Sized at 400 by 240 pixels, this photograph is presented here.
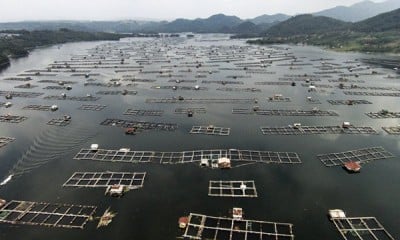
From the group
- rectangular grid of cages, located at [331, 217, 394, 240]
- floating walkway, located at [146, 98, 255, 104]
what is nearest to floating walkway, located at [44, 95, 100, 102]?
floating walkway, located at [146, 98, 255, 104]

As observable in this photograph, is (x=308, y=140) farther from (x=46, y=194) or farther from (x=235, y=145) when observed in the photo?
(x=46, y=194)

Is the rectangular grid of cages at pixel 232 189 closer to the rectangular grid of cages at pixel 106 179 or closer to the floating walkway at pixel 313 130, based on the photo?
the rectangular grid of cages at pixel 106 179

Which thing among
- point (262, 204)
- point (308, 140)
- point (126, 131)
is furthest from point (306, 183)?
point (126, 131)

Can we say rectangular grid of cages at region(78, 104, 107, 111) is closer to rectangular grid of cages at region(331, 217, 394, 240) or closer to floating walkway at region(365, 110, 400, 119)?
rectangular grid of cages at region(331, 217, 394, 240)

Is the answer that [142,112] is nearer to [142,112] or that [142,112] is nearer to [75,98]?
[142,112]

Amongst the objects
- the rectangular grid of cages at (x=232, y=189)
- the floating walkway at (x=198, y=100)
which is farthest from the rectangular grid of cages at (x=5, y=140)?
the rectangular grid of cages at (x=232, y=189)

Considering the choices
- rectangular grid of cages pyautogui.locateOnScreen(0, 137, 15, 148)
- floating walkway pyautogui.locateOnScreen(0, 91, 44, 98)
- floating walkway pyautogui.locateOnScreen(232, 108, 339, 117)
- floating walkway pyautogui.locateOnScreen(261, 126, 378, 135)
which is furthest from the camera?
floating walkway pyautogui.locateOnScreen(0, 91, 44, 98)
